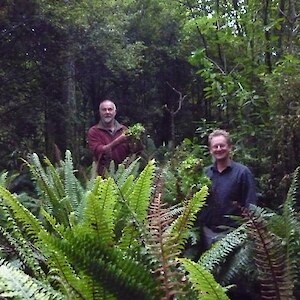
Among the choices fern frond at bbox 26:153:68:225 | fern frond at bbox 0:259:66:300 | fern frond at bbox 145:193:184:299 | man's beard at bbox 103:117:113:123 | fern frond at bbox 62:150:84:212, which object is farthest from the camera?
man's beard at bbox 103:117:113:123

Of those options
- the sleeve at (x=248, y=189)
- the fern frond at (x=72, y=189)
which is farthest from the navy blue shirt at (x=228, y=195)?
the fern frond at (x=72, y=189)

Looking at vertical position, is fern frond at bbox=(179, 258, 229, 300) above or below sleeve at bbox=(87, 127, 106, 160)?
below

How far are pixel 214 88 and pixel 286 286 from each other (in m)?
4.39

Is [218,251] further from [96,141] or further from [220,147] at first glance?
[96,141]

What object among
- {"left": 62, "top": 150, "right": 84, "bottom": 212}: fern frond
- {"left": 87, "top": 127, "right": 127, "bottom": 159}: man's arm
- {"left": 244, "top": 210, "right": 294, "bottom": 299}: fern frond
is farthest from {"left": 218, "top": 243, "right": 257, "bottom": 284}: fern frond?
{"left": 87, "top": 127, "right": 127, "bottom": 159}: man's arm

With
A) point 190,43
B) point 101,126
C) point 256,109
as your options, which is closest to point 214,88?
point 256,109

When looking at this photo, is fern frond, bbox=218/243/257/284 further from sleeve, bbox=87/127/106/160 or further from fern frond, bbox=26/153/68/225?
sleeve, bbox=87/127/106/160

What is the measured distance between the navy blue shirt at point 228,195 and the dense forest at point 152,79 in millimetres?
288

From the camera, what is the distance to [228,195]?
3.71 m

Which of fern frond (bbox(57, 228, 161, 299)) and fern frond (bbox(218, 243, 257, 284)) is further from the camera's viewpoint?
fern frond (bbox(218, 243, 257, 284))

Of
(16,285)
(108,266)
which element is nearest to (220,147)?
(108,266)

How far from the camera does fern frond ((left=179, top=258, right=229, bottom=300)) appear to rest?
5.27 ft

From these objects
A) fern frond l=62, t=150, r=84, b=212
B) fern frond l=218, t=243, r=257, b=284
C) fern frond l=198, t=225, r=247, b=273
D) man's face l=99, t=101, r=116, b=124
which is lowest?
fern frond l=218, t=243, r=257, b=284

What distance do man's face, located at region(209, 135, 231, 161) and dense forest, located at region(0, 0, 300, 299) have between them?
495 millimetres
